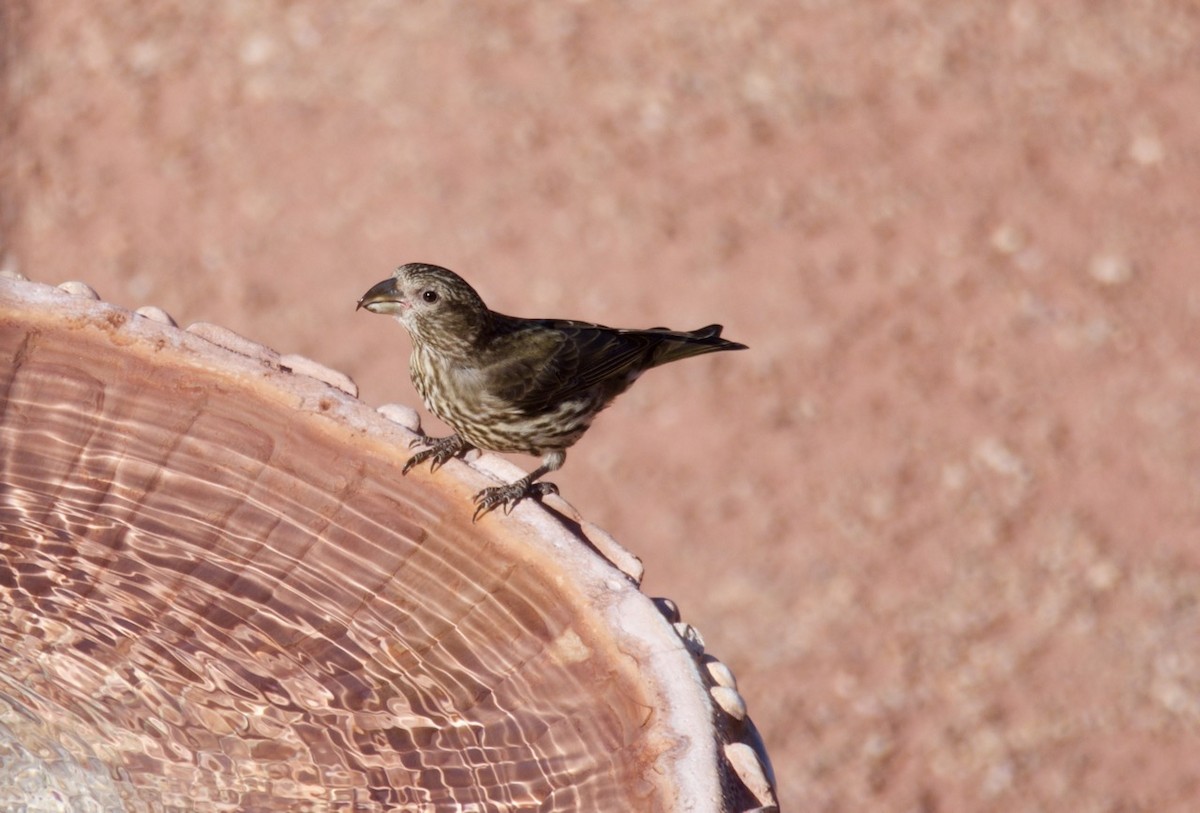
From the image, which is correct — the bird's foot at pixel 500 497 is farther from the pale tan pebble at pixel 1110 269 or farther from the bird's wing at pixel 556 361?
the pale tan pebble at pixel 1110 269

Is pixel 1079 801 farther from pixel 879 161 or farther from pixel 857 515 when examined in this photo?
pixel 879 161

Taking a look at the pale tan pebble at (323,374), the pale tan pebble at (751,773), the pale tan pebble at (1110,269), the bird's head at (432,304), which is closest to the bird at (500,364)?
the bird's head at (432,304)

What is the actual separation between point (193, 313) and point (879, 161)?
3659 mm

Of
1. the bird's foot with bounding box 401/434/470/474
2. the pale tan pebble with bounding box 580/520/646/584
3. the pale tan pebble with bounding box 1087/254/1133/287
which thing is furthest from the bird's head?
the pale tan pebble with bounding box 1087/254/1133/287

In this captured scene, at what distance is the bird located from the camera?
151 inches

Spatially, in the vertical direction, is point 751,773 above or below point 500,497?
below

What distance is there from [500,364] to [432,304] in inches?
10.1

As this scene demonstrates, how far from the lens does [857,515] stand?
6.59m

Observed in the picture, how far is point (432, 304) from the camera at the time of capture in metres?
3.83

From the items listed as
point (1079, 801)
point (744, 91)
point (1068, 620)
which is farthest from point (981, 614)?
point (744, 91)

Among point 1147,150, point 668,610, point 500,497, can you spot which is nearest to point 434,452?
point 500,497

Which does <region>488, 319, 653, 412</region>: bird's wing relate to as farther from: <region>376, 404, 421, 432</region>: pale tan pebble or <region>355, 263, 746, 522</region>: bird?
<region>376, 404, 421, 432</region>: pale tan pebble

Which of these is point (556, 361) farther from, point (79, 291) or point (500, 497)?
point (79, 291)

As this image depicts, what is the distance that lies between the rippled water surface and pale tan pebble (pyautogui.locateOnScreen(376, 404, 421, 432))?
12cm
